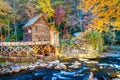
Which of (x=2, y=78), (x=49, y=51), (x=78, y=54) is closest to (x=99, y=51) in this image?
(x=78, y=54)

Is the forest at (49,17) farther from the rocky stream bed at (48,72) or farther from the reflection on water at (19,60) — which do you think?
the rocky stream bed at (48,72)

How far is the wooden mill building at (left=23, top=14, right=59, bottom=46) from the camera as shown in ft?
89.3

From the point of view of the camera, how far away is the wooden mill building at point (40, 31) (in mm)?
27225

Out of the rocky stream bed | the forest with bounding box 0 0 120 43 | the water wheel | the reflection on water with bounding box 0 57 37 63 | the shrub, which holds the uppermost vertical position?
the forest with bounding box 0 0 120 43

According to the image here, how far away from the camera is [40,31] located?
1094 inches

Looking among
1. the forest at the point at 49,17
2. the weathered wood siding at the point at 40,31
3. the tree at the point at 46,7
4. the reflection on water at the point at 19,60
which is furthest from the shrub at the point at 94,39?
the reflection on water at the point at 19,60

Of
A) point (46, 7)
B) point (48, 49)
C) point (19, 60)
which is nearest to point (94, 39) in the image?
point (48, 49)

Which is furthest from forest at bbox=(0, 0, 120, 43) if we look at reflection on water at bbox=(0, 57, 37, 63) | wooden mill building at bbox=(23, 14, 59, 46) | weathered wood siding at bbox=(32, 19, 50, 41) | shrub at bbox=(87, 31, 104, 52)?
reflection on water at bbox=(0, 57, 37, 63)

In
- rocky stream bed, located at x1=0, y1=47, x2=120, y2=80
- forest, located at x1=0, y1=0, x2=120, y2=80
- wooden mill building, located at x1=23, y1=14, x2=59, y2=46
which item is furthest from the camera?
wooden mill building, located at x1=23, y1=14, x2=59, y2=46

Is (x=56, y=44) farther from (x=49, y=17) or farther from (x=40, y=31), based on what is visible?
(x=49, y=17)

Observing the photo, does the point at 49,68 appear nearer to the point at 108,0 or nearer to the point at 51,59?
the point at 51,59

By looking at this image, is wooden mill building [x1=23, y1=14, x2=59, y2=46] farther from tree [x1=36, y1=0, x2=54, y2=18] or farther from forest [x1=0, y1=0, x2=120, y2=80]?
tree [x1=36, y1=0, x2=54, y2=18]

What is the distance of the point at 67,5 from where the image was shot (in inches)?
1457

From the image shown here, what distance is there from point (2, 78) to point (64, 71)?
5.50 m
